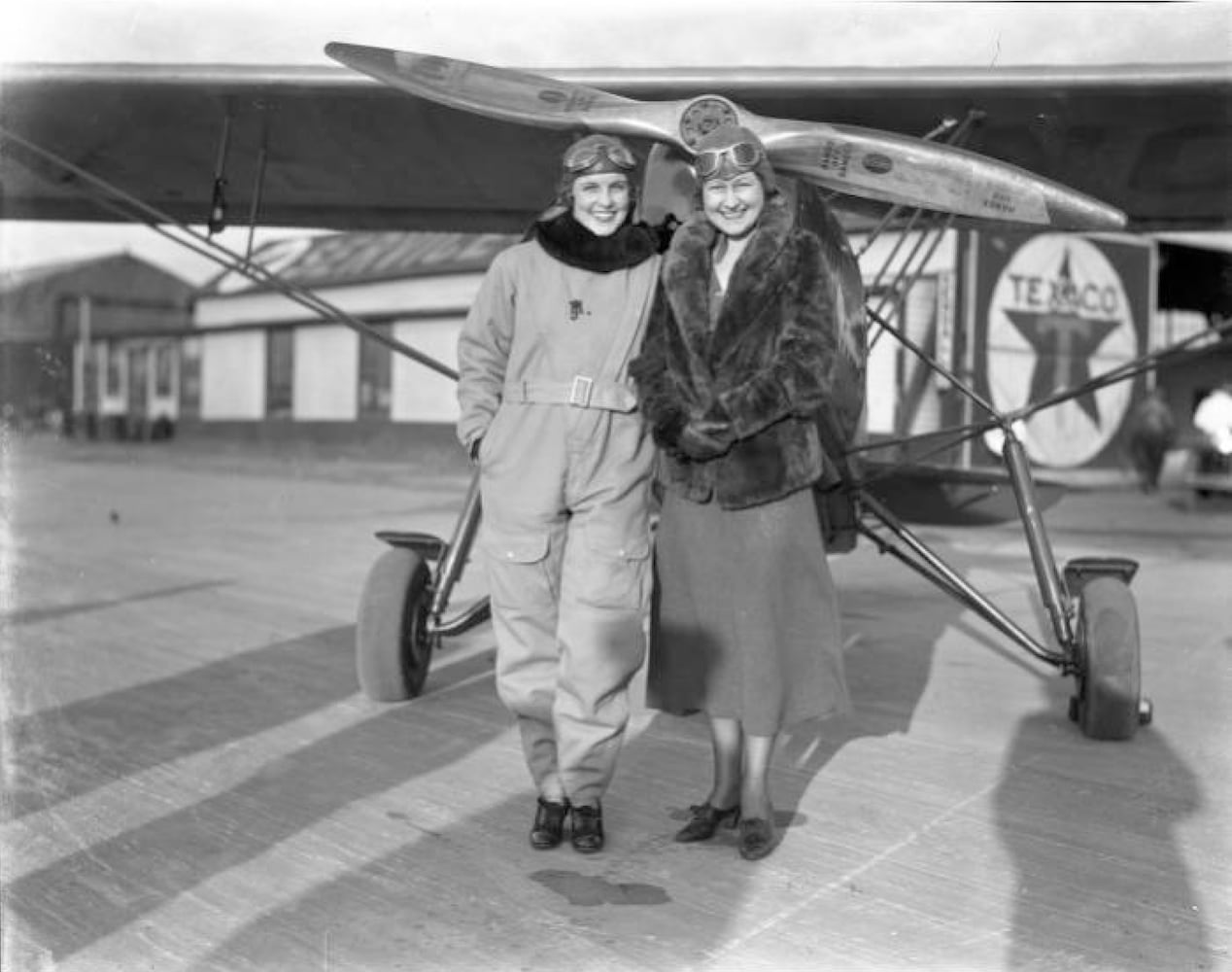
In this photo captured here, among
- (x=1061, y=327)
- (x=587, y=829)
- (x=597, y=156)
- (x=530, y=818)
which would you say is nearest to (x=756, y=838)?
(x=587, y=829)

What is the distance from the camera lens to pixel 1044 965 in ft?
8.34

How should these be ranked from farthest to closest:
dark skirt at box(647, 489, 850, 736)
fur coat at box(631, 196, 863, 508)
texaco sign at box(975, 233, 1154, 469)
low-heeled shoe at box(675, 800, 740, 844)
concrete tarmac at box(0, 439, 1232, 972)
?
texaco sign at box(975, 233, 1154, 469), low-heeled shoe at box(675, 800, 740, 844), dark skirt at box(647, 489, 850, 736), fur coat at box(631, 196, 863, 508), concrete tarmac at box(0, 439, 1232, 972)

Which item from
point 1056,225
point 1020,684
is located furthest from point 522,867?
point 1020,684

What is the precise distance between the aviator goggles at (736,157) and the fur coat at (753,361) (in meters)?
0.13

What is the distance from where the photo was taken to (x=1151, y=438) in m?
19.2

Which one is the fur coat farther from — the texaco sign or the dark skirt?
the texaco sign

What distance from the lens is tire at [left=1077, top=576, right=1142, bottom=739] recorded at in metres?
4.36

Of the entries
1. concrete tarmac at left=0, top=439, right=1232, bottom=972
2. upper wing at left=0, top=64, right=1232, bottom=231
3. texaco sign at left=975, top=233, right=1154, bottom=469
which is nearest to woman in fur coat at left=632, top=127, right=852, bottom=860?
concrete tarmac at left=0, top=439, right=1232, bottom=972

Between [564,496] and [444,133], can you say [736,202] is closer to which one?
[564,496]

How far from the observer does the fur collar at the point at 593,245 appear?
127 inches

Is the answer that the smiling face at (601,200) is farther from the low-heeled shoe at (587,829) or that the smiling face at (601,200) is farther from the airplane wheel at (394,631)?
the airplane wheel at (394,631)

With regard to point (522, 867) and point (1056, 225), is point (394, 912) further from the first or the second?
point (1056, 225)

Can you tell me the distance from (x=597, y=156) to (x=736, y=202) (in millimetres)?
372

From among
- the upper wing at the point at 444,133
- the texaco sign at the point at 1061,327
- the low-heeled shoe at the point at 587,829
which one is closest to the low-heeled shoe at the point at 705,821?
the low-heeled shoe at the point at 587,829
